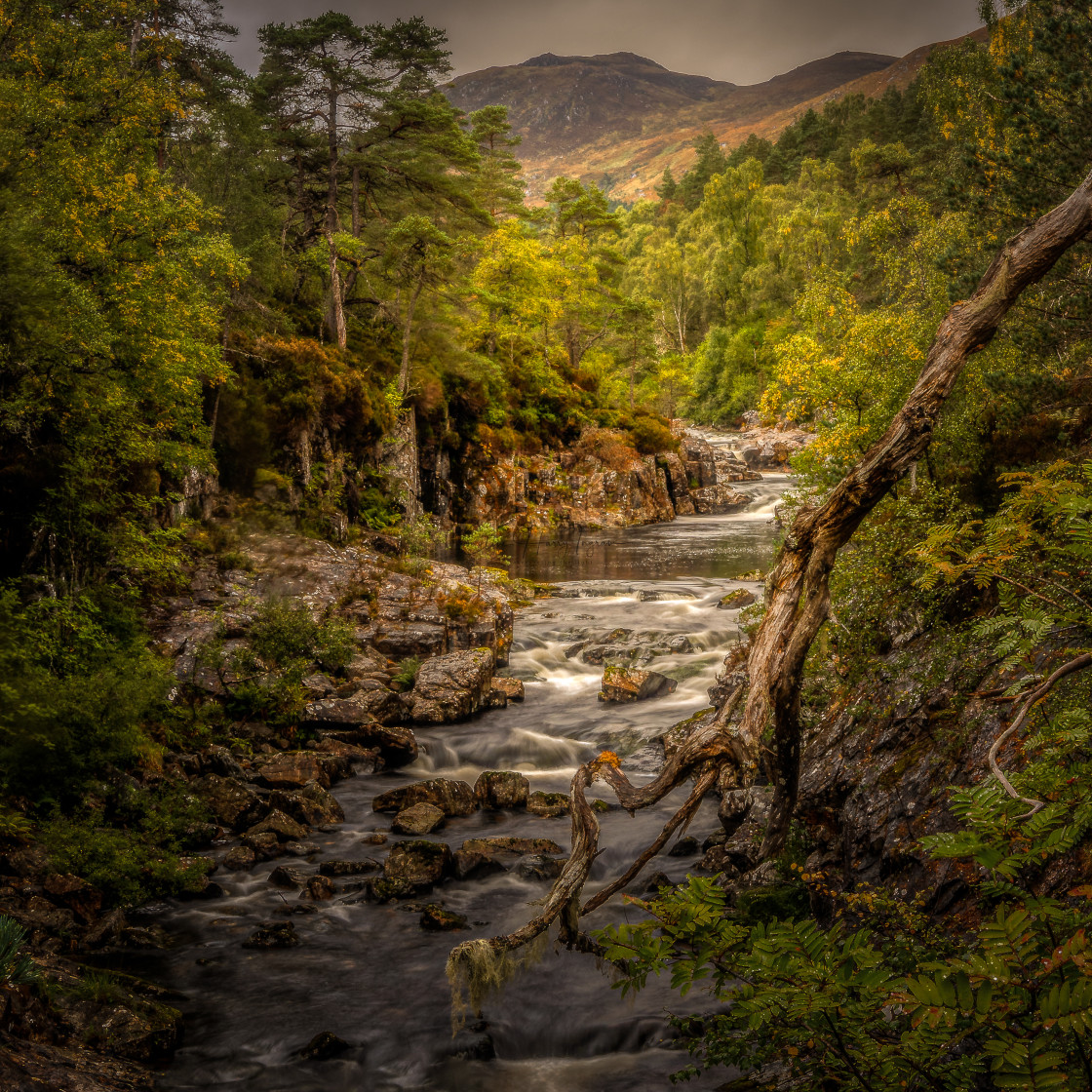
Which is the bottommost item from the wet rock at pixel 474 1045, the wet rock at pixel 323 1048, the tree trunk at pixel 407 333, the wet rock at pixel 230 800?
the wet rock at pixel 474 1045

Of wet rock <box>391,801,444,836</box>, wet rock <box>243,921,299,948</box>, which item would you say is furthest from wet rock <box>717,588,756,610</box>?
wet rock <box>243,921,299,948</box>

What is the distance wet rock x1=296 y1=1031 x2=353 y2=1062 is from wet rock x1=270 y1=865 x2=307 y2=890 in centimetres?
265

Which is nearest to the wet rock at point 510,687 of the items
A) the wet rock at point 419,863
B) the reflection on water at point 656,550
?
the wet rock at point 419,863

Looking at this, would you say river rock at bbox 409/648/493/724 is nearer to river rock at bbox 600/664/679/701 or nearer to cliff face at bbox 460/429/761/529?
river rock at bbox 600/664/679/701

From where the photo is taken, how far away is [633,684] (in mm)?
16875

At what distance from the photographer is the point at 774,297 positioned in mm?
63906

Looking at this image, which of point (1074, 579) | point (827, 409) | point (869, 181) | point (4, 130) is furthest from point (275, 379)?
point (869, 181)

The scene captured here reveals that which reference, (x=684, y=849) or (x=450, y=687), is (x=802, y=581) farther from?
(x=450, y=687)

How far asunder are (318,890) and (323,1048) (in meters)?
2.52

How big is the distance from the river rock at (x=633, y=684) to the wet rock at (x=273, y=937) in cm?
928

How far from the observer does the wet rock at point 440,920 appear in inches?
353

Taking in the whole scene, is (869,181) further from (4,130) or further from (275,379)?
(4,130)

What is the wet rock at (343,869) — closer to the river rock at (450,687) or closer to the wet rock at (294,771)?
the wet rock at (294,771)

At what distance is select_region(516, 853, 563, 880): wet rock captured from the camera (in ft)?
33.0
